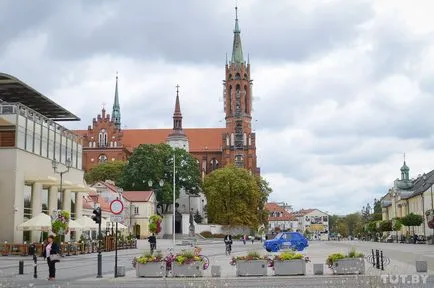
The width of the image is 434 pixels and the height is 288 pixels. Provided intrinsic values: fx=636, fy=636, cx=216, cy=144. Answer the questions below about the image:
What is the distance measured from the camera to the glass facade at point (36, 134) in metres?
49.1

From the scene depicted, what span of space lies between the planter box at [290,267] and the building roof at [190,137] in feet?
404

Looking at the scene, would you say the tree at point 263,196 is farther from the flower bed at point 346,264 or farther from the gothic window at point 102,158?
the flower bed at point 346,264

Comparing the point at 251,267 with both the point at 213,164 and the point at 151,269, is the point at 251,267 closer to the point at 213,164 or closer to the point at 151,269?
the point at 151,269

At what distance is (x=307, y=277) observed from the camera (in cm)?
2311

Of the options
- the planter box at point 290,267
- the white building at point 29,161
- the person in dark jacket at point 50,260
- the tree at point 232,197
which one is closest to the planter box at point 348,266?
the planter box at point 290,267

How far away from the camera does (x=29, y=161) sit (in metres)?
51.3

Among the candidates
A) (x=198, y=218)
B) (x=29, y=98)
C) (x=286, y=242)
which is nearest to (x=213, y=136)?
(x=198, y=218)

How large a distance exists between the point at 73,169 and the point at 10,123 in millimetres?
14870

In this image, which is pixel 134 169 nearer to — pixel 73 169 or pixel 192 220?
pixel 192 220

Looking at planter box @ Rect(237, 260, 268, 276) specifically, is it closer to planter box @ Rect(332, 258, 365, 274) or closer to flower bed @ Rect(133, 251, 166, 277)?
planter box @ Rect(332, 258, 365, 274)

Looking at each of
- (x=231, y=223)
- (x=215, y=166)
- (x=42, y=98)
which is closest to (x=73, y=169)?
(x=42, y=98)

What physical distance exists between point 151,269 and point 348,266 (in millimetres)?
7469

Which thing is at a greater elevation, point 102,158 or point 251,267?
point 102,158

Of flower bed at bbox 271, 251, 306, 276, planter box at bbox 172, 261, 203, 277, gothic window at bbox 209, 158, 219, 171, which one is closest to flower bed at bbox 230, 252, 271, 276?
flower bed at bbox 271, 251, 306, 276
